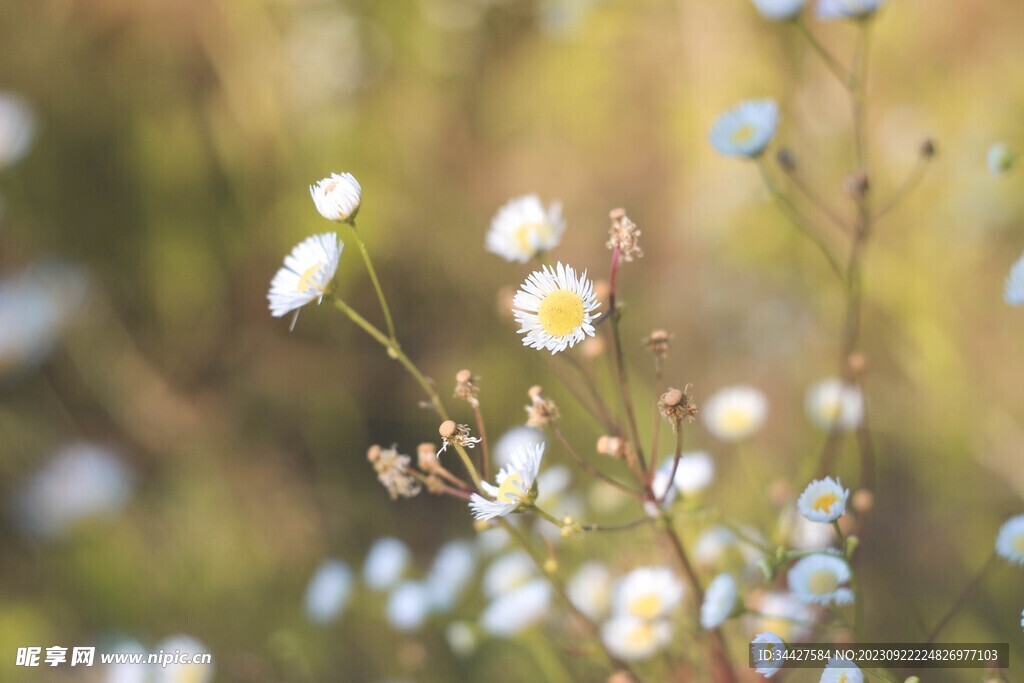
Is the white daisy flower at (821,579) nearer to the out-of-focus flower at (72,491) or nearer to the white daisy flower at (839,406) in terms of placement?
the white daisy flower at (839,406)

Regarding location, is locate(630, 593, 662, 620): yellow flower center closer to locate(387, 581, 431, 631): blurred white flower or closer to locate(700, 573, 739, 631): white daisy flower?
locate(700, 573, 739, 631): white daisy flower

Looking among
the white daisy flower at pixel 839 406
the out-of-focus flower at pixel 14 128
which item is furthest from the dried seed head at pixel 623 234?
the out-of-focus flower at pixel 14 128

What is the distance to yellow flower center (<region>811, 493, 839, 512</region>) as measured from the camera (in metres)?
0.42

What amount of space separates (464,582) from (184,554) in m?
0.49

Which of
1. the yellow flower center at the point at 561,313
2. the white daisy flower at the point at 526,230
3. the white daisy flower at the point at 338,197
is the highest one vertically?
the white daisy flower at the point at 526,230

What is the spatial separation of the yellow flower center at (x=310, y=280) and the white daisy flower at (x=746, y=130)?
0.28 metres

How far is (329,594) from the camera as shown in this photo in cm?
83

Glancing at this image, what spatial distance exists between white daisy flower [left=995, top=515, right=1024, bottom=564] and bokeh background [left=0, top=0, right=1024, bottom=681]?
0.51 metres

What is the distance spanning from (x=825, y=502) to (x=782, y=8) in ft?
1.27

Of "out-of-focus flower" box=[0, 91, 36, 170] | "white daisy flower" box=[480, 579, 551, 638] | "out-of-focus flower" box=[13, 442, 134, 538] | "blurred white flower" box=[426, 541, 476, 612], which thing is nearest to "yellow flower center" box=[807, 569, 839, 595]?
"white daisy flower" box=[480, 579, 551, 638]

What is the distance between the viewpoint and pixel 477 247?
1.28m

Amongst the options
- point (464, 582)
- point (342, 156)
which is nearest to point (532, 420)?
point (464, 582)

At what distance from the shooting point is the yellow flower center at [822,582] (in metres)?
0.45

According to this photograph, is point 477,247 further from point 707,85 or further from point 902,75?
point 902,75
